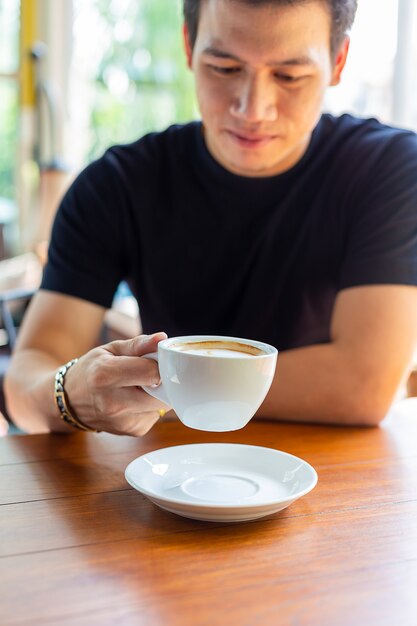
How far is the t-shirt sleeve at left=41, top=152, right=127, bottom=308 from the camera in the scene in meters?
1.56

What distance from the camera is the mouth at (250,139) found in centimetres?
145

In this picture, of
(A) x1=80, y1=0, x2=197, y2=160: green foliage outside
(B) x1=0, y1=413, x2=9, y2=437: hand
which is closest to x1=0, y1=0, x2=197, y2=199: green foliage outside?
(A) x1=80, y1=0, x2=197, y2=160: green foliage outside

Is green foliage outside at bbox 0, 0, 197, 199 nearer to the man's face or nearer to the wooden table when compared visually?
the man's face

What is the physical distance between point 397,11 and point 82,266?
2.87 meters

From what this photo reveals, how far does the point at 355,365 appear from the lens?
1.33 metres

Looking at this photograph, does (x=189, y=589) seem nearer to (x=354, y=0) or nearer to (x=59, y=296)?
(x=59, y=296)

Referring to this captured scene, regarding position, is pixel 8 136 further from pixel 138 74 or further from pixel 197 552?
pixel 197 552

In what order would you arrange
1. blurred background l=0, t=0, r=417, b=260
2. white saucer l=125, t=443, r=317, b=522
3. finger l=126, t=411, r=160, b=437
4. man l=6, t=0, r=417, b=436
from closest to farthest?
white saucer l=125, t=443, r=317, b=522, finger l=126, t=411, r=160, b=437, man l=6, t=0, r=417, b=436, blurred background l=0, t=0, r=417, b=260

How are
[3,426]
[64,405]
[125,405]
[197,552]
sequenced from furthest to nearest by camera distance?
[3,426] < [64,405] < [125,405] < [197,552]

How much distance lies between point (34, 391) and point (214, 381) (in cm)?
53

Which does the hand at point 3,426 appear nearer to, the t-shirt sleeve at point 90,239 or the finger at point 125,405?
the t-shirt sleeve at point 90,239

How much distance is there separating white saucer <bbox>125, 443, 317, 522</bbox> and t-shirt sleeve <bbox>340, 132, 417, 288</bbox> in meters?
0.52

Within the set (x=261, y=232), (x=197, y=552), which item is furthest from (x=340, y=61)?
(x=197, y=552)

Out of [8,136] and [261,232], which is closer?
[261,232]
